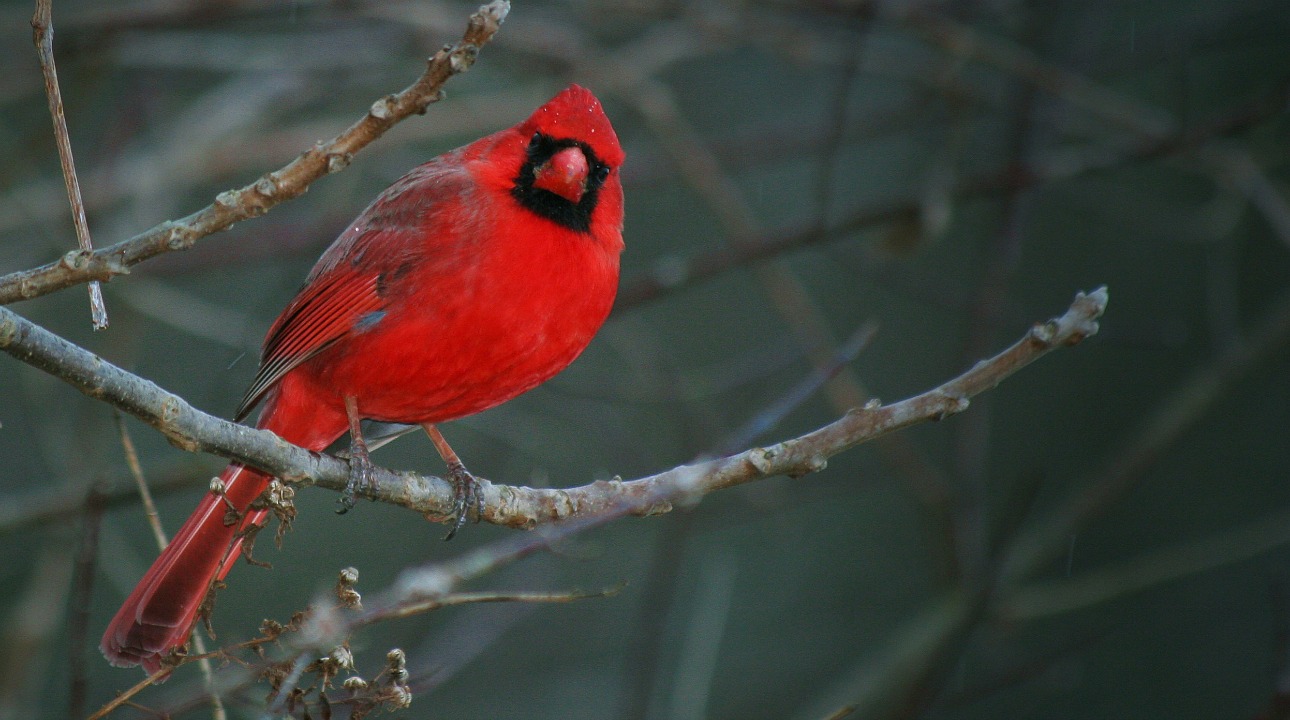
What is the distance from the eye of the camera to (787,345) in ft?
16.8

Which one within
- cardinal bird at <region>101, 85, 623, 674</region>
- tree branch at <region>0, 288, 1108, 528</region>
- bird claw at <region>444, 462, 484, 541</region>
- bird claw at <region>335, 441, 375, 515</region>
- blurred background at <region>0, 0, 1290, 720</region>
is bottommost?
tree branch at <region>0, 288, 1108, 528</region>

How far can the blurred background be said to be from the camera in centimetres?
412

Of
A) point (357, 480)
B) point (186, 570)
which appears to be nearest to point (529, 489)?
point (357, 480)

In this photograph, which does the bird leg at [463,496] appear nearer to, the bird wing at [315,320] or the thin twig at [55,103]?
the bird wing at [315,320]

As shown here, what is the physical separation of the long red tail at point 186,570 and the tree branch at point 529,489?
413mm

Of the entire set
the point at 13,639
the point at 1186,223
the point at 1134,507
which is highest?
the point at 1186,223

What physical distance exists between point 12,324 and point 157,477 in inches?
96.1

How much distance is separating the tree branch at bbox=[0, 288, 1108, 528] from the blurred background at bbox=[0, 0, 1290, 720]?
0.42 metres

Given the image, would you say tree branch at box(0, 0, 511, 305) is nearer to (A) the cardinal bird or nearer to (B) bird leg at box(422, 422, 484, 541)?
(A) the cardinal bird

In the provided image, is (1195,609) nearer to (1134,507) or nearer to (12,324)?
(1134,507)

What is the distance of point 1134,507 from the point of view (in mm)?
6113

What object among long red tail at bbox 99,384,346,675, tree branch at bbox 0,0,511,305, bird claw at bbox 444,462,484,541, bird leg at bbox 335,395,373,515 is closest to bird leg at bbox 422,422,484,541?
bird claw at bbox 444,462,484,541

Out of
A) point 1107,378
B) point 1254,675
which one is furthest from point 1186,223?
point 1254,675

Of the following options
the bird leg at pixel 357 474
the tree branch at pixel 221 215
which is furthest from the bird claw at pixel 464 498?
the tree branch at pixel 221 215
